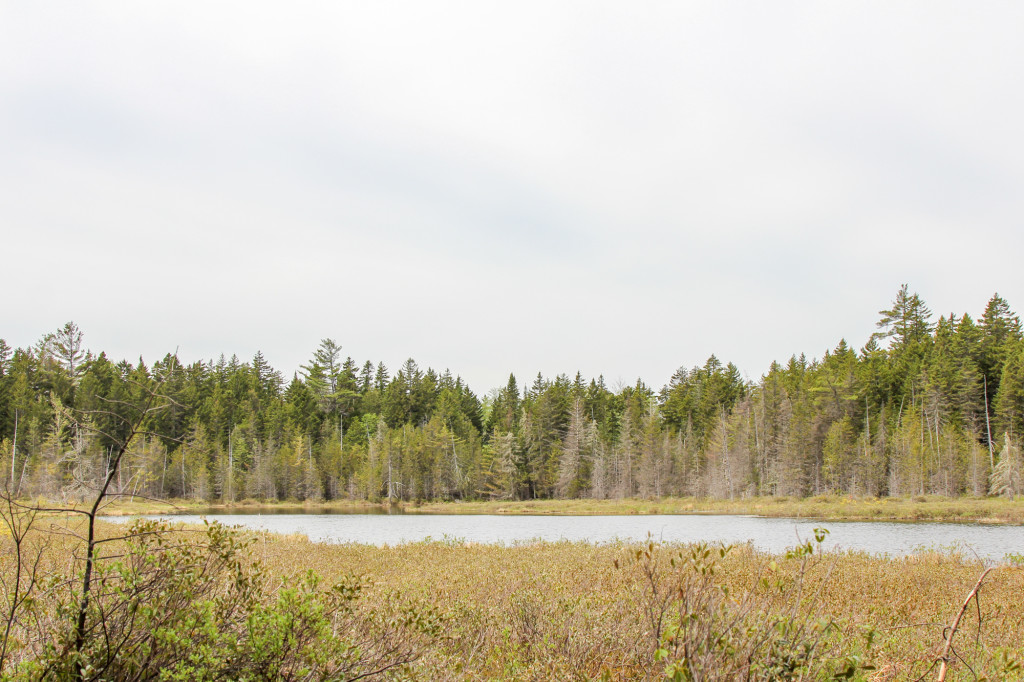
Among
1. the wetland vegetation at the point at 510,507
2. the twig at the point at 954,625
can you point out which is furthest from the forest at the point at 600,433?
the twig at the point at 954,625

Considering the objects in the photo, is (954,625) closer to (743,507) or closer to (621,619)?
(621,619)

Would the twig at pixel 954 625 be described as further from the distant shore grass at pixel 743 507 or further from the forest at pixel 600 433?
the forest at pixel 600 433

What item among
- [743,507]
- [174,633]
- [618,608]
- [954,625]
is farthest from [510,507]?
[954,625]

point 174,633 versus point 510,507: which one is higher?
point 174,633

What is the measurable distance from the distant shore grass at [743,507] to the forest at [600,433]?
14.0 feet

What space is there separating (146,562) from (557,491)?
271 ft

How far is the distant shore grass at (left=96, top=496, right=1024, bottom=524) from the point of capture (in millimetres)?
47156

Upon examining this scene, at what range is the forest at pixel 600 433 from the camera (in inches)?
2616

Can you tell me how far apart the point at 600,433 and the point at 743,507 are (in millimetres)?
30770

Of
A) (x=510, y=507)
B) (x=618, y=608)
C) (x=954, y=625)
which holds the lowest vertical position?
(x=510, y=507)

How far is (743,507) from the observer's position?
62.3 m

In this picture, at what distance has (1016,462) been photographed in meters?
54.5

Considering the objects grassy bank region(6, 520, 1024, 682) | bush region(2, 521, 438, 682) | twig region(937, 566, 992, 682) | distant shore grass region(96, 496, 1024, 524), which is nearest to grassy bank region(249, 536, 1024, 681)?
grassy bank region(6, 520, 1024, 682)

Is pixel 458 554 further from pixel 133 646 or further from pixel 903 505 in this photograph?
pixel 903 505
